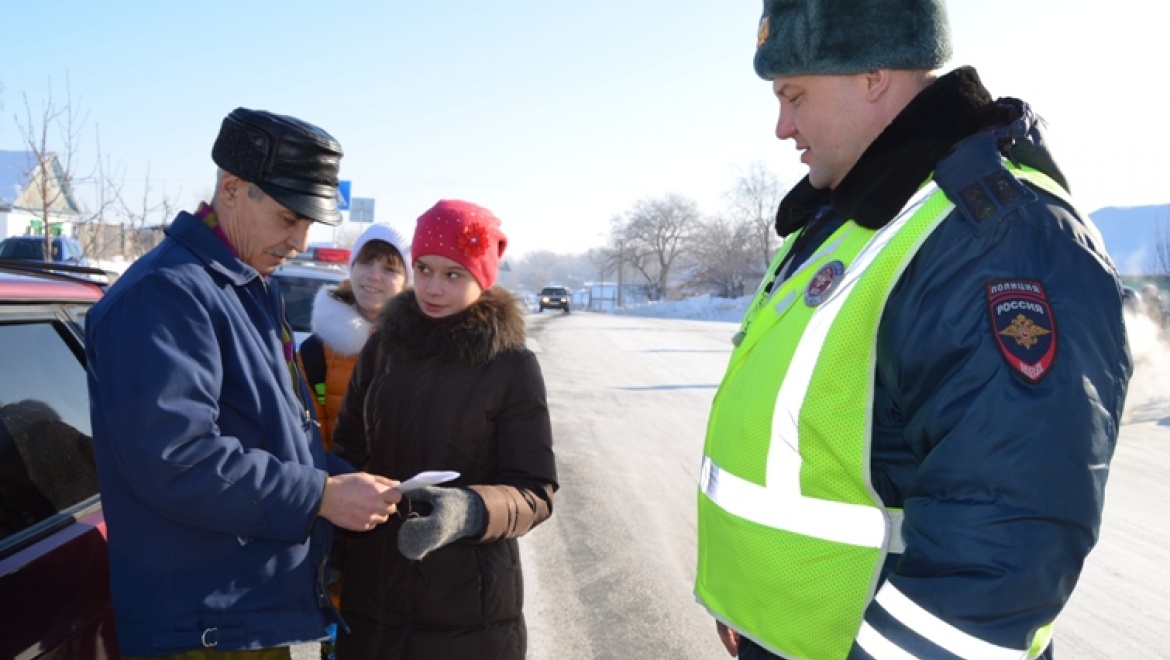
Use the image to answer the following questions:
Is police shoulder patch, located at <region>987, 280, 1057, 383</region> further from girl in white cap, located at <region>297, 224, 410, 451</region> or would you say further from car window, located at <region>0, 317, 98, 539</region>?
girl in white cap, located at <region>297, 224, 410, 451</region>

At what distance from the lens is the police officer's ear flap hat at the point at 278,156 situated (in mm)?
2260

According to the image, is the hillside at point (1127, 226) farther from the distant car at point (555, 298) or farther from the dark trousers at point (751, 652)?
the dark trousers at point (751, 652)

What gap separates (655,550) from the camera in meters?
5.75

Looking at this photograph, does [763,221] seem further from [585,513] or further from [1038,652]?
[1038,652]

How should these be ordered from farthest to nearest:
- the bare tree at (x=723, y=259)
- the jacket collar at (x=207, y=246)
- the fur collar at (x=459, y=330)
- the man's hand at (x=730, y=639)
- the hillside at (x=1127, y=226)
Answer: the bare tree at (x=723, y=259) → the hillside at (x=1127, y=226) → the fur collar at (x=459, y=330) → the jacket collar at (x=207, y=246) → the man's hand at (x=730, y=639)

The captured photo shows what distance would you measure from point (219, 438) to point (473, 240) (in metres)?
1.24

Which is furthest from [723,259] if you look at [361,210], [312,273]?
[312,273]

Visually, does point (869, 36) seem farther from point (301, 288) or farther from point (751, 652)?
point (301, 288)

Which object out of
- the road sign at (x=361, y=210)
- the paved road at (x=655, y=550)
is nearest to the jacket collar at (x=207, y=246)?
the paved road at (x=655, y=550)

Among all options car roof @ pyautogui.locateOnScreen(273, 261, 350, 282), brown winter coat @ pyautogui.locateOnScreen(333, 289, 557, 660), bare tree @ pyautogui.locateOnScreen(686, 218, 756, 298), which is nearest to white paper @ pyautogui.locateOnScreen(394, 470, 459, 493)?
A: brown winter coat @ pyautogui.locateOnScreen(333, 289, 557, 660)

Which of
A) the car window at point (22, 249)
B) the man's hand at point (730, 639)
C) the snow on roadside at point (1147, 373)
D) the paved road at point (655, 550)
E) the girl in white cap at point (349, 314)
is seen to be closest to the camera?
the man's hand at point (730, 639)

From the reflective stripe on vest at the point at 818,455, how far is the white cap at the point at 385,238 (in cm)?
297

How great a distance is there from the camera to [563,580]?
5238mm

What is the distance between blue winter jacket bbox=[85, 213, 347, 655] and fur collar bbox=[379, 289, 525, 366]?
66 centimetres
